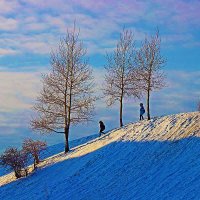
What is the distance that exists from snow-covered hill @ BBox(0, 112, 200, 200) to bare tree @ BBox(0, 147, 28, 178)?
4.62ft

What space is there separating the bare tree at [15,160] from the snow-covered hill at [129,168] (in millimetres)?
1408

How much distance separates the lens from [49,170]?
34.1 metres

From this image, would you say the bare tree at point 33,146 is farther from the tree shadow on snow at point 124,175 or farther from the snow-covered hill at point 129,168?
the tree shadow on snow at point 124,175

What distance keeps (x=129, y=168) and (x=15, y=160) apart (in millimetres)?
11160

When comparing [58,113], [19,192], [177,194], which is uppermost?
[58,113]

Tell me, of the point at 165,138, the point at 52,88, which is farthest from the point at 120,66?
the point at 165,138

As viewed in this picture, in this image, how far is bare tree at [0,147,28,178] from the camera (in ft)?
117

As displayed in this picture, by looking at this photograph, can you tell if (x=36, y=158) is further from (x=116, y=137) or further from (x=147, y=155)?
(x=147, y=155)

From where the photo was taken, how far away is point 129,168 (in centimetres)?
2850

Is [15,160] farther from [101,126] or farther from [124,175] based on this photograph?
[124,175]

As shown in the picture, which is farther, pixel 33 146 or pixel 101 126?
pixel 101 126

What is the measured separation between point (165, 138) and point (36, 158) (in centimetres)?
1202

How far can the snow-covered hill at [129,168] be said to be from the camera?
961 inches

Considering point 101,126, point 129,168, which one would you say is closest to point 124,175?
point 129,168
